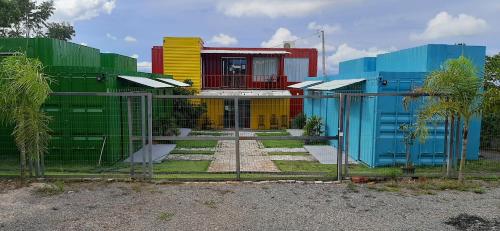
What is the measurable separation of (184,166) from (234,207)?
4600mm

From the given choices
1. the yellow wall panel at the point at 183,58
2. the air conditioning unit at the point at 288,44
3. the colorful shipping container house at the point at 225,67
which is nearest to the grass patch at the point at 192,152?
the colorful shipping container house at the point at 225,67

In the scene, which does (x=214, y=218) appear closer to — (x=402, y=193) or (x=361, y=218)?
(x=361, y=218)

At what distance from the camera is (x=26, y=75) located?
25.6 feet

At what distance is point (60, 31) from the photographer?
38125 millimetres

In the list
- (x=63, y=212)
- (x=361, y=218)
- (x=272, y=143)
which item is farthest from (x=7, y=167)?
(x=272, y=143)

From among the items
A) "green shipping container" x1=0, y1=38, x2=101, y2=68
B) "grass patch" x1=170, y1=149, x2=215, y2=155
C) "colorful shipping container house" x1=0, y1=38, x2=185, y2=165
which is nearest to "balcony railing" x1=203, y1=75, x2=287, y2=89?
"grass patch" x1=170, y1=149, x2=215, y2=155

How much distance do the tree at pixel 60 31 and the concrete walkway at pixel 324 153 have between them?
30532 mm

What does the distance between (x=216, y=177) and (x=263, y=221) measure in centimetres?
300

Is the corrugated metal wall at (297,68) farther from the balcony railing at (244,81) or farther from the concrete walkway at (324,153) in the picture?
the concrete walkway at (324,153)

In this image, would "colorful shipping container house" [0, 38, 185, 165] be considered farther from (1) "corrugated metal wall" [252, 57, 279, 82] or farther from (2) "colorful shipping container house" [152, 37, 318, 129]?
(1) "corrugated metal wall" [252, 57, 279, 82]

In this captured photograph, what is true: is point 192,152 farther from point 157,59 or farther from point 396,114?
point 157,59

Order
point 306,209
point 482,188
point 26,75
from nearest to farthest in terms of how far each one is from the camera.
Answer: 1. point 306,209
2. point 26,75
3. point 482,188

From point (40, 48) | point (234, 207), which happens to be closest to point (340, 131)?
point (234, 207)

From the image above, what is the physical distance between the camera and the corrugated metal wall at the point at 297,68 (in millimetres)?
29625
